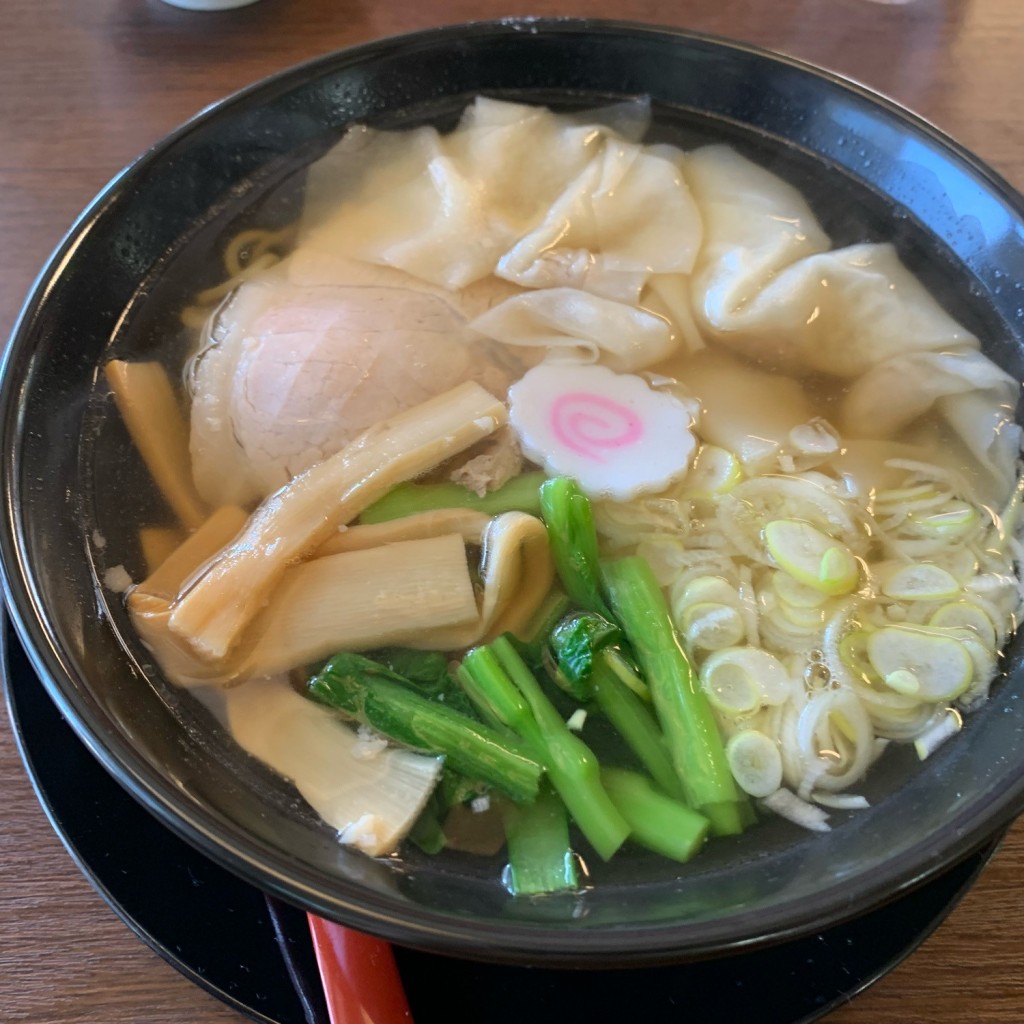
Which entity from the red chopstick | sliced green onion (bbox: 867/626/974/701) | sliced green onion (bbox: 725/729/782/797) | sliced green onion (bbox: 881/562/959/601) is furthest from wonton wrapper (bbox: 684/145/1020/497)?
the red chopstick

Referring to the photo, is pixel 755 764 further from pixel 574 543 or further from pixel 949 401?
pixel 949 401

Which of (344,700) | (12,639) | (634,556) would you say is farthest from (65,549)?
(634,556)

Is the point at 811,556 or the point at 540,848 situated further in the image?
the point at 811,556

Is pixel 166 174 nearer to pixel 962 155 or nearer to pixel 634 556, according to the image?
pixel 634 556

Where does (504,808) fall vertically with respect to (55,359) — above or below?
below

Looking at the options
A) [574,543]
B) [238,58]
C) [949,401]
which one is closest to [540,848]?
[574,543]
